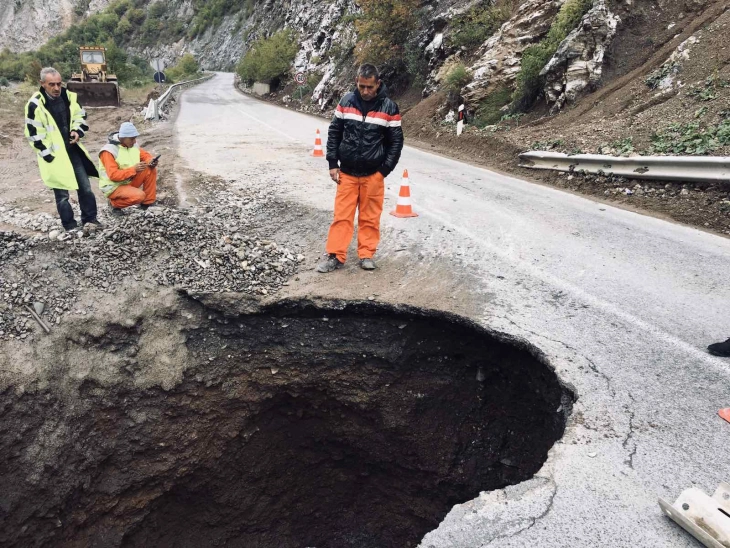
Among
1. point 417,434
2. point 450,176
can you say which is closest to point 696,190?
point 450,176

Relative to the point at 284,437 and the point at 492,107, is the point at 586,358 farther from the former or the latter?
the point at 492,107

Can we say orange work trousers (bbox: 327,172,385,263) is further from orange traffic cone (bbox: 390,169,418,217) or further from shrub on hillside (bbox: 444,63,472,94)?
shrub on hillside (bbox: 444,63,472,94)

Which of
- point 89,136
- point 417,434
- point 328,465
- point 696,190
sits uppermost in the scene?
point 696,190

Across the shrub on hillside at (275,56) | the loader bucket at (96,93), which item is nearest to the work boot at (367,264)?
the loader bucket at (96,93)

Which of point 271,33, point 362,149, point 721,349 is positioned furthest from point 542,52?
point 271,33

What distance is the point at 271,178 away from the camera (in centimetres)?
843

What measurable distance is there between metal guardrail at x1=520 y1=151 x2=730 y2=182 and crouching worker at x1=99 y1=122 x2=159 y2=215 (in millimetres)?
6690

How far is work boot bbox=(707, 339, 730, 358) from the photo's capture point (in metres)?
3.38

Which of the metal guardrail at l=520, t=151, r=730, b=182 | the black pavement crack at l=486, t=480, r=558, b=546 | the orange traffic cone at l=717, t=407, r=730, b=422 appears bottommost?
the black pavement crack at l=486, t=480, r=558, b=546

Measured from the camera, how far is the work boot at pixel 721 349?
338 centimetres

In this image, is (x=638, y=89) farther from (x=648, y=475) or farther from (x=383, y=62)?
(x=383, y=62)

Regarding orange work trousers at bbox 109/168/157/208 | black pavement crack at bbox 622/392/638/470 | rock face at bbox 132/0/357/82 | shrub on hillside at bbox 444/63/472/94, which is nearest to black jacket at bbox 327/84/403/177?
black pavement crack at bbox 622/392/638/470

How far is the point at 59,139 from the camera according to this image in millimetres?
5273

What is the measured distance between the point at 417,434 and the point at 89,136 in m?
13.2
